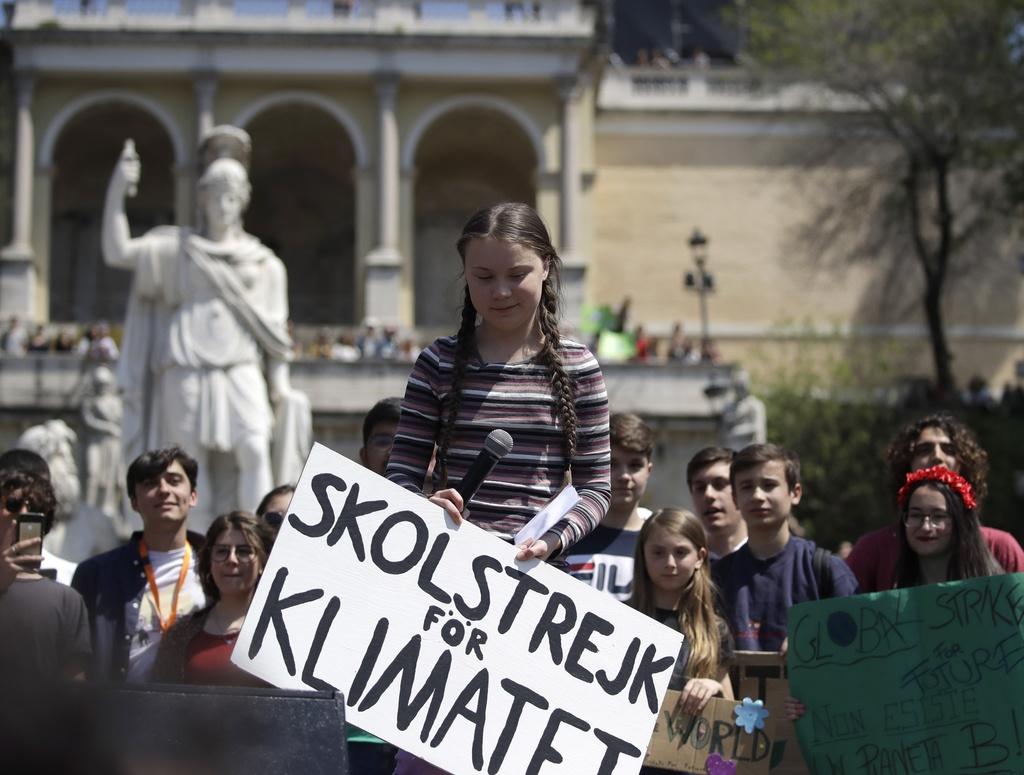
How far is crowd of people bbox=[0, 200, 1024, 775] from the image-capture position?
4758 millimetres

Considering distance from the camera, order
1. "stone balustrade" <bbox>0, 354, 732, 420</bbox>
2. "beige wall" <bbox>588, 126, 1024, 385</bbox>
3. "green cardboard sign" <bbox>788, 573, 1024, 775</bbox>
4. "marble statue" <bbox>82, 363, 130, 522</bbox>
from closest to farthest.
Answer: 1. "green cardboard sign" <bbox>788, 573, 1024, 775</bbox>
2. "marble statue" <bbox>82, 363, 130, 522</bbox>
3. "stone balustrade" <bbox>0, 354, 732, 420</bbox>
4. "beige wall" <bbox>588, 126, 1024, 385</bbox>

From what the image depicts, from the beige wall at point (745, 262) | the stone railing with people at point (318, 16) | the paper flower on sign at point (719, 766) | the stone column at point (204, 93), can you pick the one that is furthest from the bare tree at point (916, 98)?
the paper flower on sign at point (719, 766)

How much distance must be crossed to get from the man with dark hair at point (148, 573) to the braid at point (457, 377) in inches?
102

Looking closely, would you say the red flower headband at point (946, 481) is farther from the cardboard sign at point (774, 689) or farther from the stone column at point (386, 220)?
the stone column at point (386, 220)

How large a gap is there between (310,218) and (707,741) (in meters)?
46.3

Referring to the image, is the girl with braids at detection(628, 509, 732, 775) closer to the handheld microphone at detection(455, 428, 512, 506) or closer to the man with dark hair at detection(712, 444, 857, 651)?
the man with dark hair at detection(712, 444, 857, 651)

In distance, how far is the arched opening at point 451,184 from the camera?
156 feet

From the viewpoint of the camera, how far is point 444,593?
4.57 meters

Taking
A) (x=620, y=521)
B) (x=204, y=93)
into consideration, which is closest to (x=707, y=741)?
(x=620, y=521)

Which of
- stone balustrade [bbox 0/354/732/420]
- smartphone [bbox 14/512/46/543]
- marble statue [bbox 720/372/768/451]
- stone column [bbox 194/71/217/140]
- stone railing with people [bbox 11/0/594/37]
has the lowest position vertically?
smartphone [bbox 14/512/46/543]

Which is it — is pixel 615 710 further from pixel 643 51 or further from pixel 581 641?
pixel 643 51

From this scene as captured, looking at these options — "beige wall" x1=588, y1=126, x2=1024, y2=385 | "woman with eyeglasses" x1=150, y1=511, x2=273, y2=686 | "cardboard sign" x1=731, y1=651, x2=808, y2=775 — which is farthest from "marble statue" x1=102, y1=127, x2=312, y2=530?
"beige wall" x1=588, y1=126, x2=1024, y2=385

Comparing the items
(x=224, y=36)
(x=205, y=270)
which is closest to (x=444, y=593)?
(x=205, y=270)

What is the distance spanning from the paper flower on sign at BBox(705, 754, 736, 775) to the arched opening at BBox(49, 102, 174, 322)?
42568 millimetres
